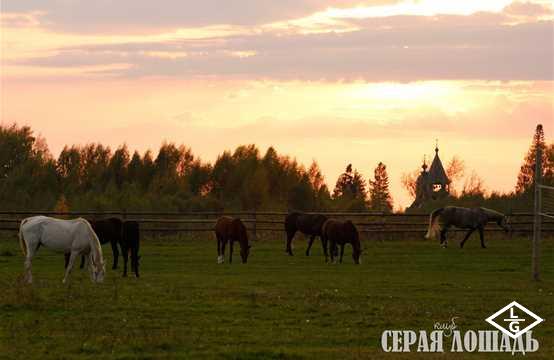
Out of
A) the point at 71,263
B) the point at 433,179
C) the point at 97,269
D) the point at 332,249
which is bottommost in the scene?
the point at 97,269

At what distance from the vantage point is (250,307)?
1773 centimetres

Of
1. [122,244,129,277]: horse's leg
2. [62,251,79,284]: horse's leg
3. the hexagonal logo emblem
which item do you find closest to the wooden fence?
[122,244,129,277]: horse's leg

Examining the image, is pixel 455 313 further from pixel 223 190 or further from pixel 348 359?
pixel 223 190

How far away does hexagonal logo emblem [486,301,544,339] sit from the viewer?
15924mm

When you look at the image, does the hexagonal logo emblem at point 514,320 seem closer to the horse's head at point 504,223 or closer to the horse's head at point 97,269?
the horse's head at point 97,269

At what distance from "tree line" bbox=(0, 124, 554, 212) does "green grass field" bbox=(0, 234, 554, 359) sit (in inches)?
1237

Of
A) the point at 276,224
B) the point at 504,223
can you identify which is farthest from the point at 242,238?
the point at 504,223

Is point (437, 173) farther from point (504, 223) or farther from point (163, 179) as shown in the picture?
point (504, 223)

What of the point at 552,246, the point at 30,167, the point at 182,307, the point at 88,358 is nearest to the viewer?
the point at 88,358

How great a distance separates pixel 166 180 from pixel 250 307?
160ft

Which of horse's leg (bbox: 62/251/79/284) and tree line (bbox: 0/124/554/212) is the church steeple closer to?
Answer: tree line (bbox: 0/124/554/212)

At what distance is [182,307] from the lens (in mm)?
17453

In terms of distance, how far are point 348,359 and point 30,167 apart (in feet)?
177

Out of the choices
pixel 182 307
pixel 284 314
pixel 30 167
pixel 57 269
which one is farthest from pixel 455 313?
pixel 30 167
